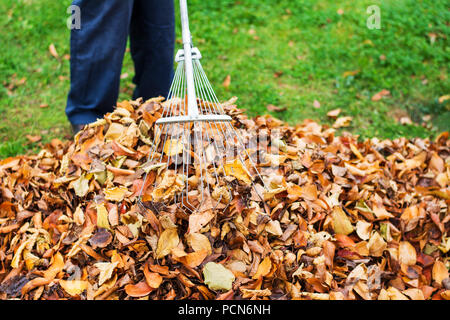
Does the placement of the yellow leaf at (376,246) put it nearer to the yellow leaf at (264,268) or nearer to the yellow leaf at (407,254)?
the yellow leaf at (407,254)

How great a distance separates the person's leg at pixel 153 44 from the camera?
2348 mm

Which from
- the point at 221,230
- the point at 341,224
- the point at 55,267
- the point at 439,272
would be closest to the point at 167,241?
the point at 221,230

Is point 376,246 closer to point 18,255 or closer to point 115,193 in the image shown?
point 115,193

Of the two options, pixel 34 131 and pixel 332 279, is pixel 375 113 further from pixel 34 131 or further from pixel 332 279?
pixel 34 131

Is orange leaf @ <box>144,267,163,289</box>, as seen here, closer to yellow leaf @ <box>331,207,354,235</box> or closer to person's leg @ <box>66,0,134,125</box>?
yellow leaf @ <box>331,207,354,235</box>

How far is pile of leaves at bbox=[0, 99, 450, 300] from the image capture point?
1.54 metres

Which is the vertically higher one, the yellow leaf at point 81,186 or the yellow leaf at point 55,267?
the yellow leaf at point 81,186

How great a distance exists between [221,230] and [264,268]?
0.24 metres

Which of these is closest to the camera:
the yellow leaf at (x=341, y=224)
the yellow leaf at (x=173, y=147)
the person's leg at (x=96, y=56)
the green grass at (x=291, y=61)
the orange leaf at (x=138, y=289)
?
the orange leaf at (x=138, y=289)

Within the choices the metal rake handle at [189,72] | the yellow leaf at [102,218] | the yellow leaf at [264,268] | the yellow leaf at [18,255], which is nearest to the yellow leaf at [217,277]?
the yellow leaf at [264,268]

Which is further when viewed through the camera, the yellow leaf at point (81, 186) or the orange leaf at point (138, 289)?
the yellow leaf at point (81, 186)

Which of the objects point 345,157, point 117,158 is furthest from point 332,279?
point 117,158

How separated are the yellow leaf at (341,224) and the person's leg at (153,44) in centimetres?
147
